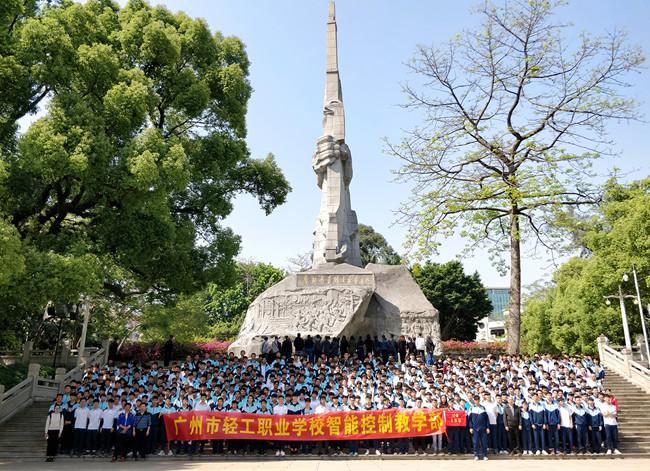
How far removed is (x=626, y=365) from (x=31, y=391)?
1435cm

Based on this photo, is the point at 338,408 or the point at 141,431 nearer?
the point at 141,431

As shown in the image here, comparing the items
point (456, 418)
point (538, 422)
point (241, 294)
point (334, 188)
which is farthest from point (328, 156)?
point (241, 294)

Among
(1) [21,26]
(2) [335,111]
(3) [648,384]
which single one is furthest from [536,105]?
(1) [21,26]

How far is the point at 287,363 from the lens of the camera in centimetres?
1125

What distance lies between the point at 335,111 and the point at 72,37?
822cm

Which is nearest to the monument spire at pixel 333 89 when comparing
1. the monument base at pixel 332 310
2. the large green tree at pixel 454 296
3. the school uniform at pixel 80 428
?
the monument base at pixel 332 310

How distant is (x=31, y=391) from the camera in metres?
11.3

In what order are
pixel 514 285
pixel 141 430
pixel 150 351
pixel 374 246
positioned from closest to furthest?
pixel 141 430
pixel 514 285
pixel 150 351
pixel 374 246

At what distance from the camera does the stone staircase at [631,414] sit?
30.5ft

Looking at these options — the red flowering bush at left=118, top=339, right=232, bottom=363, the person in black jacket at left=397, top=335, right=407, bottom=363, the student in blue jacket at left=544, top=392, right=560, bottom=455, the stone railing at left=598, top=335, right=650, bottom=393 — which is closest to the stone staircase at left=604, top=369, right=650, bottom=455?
the stone railing at left=598, top=335, right=650, bottom=393

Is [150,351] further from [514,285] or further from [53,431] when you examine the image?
[514,285]

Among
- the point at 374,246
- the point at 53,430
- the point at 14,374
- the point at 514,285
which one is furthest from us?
the point at 374,246

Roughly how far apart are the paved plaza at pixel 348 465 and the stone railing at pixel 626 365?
4.52 m

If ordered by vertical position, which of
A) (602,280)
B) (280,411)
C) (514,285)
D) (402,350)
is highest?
(602,280)
